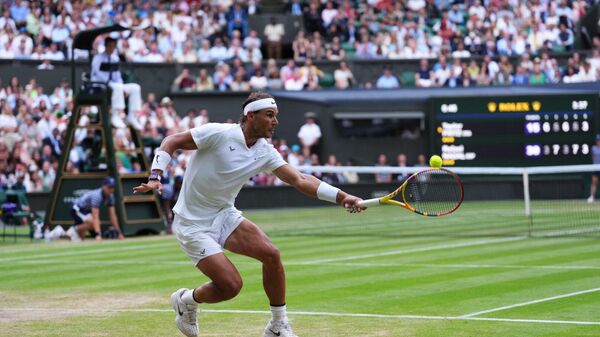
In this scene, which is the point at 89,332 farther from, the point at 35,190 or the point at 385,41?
the point at 385,41

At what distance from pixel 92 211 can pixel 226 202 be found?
1494 centimetres

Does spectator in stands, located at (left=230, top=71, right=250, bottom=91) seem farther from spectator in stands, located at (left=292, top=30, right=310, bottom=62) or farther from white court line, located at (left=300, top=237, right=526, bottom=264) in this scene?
white court line, located at (left=300, top=237, right=526, bottom=264)

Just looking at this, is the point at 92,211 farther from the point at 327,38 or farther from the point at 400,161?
the point at 327,38

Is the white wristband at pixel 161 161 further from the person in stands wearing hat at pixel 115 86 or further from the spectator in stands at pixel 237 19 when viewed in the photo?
the spectator in stands at pixel 237 19

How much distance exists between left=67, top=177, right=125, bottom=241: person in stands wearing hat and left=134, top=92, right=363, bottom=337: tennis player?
47.9 feet

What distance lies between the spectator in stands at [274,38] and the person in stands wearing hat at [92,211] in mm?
14494

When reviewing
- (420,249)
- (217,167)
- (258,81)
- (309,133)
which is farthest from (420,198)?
(258,81)

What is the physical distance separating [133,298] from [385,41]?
26011 mm

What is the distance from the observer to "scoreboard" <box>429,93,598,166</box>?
33.8 m

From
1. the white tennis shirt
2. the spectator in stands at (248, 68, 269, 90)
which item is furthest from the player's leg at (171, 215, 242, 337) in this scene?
the spectator in stands at (248, 68, 269, 90)

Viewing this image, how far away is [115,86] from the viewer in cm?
2592

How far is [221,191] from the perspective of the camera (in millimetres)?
10859

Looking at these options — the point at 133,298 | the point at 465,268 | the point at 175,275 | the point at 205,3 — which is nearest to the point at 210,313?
the point at 133,298

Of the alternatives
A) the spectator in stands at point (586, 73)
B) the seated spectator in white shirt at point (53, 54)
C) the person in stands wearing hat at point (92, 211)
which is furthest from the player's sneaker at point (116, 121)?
the spectator in stands at point (586, 73)
